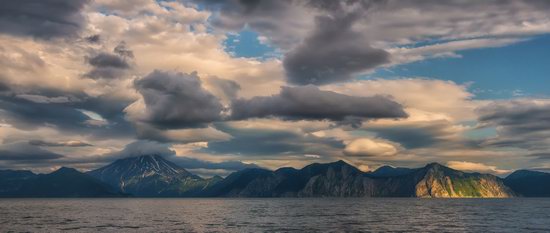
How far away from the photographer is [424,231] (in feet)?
355

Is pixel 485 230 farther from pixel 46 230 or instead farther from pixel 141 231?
pixel 46 230

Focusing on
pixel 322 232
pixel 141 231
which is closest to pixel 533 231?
pixel 322 232

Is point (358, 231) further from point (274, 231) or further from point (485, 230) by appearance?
point (485, 230)

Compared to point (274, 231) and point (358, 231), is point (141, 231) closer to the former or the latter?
point (274, 231)

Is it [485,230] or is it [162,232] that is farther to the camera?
[485,230]

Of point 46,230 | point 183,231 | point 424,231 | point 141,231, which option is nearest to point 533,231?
point 424,231

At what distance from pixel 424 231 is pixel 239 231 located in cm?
4205

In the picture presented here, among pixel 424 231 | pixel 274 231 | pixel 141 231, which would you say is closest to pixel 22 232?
pixel 141 231

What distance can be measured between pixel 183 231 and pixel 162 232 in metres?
5.09

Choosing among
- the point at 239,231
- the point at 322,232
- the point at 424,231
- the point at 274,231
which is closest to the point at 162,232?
the point at 239,231

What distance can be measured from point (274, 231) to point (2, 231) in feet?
201

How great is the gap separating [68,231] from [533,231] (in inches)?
4174

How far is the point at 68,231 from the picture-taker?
10625 cm

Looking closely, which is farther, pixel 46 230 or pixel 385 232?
pixel 46 230
